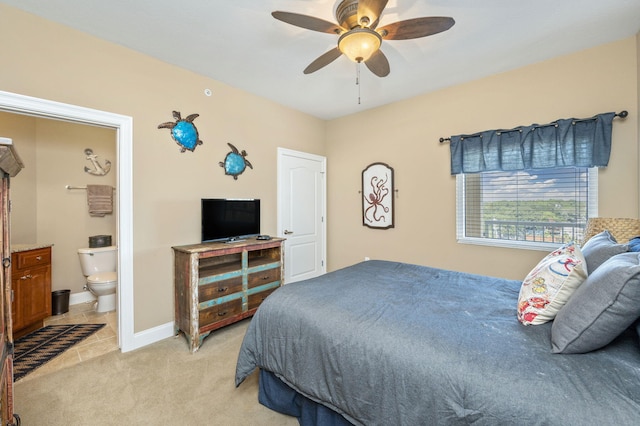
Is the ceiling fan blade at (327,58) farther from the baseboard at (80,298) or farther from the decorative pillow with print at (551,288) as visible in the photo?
the baseboard at (80,298)

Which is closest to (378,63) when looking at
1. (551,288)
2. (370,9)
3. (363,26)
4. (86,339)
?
(363,26)

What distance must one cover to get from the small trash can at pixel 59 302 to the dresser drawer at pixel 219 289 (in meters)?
2.19

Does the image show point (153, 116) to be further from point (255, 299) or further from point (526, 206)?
point (526, 206)

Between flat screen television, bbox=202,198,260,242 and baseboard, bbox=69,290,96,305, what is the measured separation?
2.30 m

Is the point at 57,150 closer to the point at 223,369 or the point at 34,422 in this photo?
the point at 34,422

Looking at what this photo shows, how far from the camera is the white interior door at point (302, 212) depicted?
12.7ft

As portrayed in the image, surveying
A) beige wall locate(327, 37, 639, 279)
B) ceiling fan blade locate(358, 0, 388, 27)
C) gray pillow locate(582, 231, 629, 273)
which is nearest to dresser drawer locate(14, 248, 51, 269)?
beige wall locate(327, 37, 639, 279)

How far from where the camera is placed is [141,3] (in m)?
1.91

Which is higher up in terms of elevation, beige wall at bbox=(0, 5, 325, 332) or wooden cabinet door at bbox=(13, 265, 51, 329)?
beige wall at bbox=(0, 5, 325, 332)

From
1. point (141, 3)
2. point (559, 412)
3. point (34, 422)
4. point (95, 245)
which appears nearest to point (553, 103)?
point (559, 412)

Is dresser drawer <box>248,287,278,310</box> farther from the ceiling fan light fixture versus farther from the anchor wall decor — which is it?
the anchor wall decor

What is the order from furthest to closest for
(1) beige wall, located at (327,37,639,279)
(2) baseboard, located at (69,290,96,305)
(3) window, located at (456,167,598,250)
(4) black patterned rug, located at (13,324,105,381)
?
(2) baseboard, located at (69,290,96,305) → (3) window, located at (456,167,598,250) → (1) beige wall, located at (327,37,639,279) → (4) black patterned rug, located at (13,324,105,381)

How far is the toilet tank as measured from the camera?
347cm

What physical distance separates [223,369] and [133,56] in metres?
2.85
